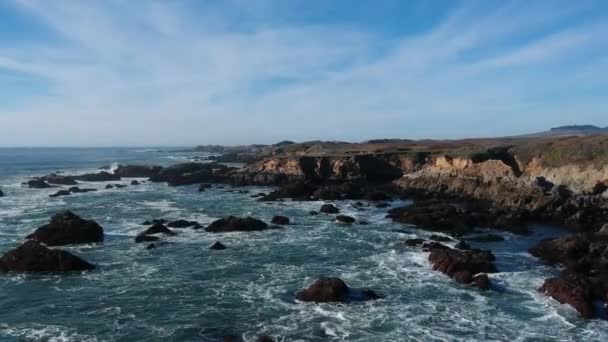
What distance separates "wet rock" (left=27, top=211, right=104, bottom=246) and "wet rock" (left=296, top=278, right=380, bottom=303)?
17.9 meters

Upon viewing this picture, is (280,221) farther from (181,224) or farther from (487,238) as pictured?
(487,238)

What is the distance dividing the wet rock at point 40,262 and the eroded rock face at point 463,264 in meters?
18.6

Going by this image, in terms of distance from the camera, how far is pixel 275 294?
995 inches

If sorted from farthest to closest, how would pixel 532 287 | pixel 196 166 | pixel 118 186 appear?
pixel 196 166 → pixel 118 186 → pixel 532 287

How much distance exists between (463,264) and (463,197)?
25.9 meters

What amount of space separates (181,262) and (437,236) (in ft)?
55.8

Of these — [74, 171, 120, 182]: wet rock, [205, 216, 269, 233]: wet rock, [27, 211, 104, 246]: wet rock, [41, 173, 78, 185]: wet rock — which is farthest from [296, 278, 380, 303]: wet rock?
[74, 171, 120, 182]: wet rock

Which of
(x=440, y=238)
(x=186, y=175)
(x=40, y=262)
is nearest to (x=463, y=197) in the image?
(x=440, y=238)

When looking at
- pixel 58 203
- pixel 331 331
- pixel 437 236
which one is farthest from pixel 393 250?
pixel 58 203

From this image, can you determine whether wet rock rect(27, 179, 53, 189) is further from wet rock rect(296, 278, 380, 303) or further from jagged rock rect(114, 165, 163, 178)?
wet rock rect(296, 278, 380, 303)

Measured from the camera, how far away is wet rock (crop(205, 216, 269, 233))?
40188 millimetres

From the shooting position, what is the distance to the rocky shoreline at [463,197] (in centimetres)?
2877

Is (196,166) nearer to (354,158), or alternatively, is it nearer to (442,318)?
(354,158)

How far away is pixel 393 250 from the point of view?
111ft
